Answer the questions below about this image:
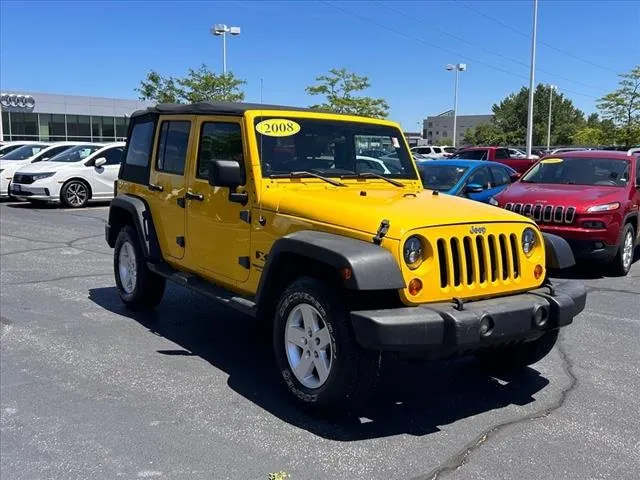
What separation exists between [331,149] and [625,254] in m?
5.40

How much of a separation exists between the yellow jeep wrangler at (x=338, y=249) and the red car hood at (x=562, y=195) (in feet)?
11.6

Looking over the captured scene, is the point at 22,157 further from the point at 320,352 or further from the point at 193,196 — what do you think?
the point at 320,352

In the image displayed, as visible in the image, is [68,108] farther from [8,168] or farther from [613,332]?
[613,332]

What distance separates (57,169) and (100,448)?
46.2 feet

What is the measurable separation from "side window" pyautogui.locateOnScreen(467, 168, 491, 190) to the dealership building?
37953 mm

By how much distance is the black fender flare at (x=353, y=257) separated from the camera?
341 cm

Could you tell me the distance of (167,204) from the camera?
18.7ft

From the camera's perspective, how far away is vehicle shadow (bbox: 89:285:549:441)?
3.87 meters

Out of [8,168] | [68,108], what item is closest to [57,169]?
[8,168]

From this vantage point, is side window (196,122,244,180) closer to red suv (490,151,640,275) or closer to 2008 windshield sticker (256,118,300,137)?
2008 windshield sticker (256,118,300,137)

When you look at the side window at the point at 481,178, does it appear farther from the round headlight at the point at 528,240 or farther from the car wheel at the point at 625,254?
the round headlight at the point at 528,240

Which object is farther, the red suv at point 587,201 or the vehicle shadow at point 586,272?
the vehicle shadow at point 586,272

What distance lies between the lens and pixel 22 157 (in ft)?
62.8

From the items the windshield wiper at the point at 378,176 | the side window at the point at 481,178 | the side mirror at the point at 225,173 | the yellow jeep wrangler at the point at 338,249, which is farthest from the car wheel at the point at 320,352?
the side window at the point at 481,178
